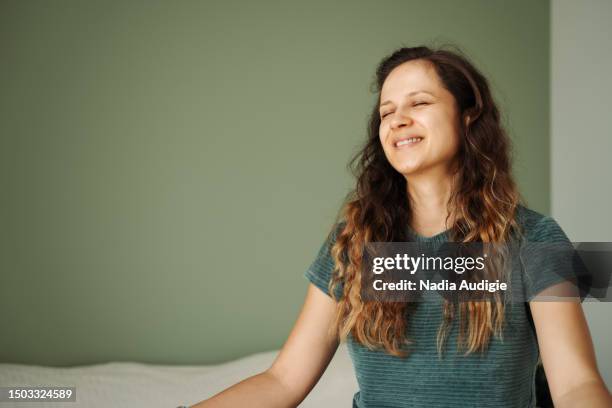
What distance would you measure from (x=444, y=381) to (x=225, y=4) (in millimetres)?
1604

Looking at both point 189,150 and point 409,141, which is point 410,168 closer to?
point 409,141

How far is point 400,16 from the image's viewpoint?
209 cm

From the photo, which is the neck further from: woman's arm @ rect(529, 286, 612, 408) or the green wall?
the green wall

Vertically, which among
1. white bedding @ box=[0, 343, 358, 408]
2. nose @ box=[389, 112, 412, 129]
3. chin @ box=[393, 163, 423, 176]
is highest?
nose @ box=[389, 112, 412, 129]

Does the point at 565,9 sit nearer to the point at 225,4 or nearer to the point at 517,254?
the point at 225,4

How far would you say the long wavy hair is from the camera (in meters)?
0.85

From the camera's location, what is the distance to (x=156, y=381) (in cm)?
170

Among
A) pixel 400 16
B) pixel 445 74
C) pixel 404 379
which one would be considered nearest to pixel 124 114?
pixel 400 16

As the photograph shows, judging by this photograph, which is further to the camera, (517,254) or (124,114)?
(124,114)

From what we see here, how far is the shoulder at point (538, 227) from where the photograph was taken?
0.81 meters

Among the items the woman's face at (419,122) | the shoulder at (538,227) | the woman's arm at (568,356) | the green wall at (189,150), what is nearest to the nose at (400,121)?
the woman's face at (419,122)

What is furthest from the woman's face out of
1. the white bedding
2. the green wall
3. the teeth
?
the green wall

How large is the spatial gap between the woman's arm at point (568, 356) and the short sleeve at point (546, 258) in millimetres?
31

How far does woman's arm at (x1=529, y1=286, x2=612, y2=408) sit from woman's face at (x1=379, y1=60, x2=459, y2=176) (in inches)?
10.7
